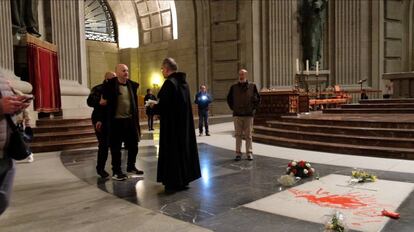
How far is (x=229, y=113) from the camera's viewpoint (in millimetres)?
19734

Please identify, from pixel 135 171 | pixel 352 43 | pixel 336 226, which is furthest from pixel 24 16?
pixel 352 43

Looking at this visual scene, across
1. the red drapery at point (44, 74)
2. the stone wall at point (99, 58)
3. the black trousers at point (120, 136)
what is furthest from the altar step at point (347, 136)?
the stone wall at point (99, 58)

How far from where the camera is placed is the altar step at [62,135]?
9.22 m

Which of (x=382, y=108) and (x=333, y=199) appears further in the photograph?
(x=382, y=108)

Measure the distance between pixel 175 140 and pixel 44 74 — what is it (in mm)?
8127

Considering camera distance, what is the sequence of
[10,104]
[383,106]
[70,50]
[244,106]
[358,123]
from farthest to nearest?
[70,50] → [383,106] → [358,123] → [244,106] → [10,104]

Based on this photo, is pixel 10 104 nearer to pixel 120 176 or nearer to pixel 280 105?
pixel 120 176

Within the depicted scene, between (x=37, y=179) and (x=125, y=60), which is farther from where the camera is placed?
(x=125, y=60)

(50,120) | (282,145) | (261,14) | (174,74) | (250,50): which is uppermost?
(261,14)

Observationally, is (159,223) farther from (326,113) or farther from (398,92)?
(398,92)

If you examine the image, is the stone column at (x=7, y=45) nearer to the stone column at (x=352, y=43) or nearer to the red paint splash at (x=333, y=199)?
the red paint splash at (x=333, y=199)

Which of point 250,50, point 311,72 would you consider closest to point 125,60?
point 250,50

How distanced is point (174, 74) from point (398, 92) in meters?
11.0

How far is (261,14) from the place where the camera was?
1898 cm
